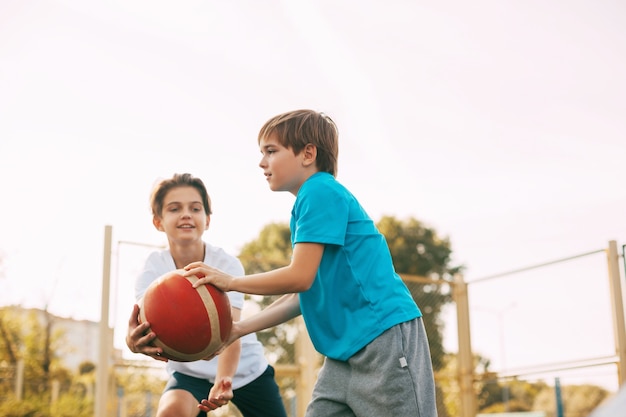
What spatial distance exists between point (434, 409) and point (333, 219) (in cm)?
90

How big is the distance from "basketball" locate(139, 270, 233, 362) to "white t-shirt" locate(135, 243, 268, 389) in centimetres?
95

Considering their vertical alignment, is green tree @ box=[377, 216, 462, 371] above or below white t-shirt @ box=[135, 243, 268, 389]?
above

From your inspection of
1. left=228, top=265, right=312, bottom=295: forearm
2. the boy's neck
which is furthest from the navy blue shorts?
left=228, top=265, right=312, bottom=295: forearm

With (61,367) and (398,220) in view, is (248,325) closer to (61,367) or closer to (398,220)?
(61,367)

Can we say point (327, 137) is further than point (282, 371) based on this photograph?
No

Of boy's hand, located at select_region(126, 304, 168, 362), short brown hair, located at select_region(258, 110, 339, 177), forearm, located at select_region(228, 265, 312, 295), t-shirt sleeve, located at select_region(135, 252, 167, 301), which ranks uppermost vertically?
short brown hair, located at select_region(258, 110, 339, 177)

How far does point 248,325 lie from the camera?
3.59m

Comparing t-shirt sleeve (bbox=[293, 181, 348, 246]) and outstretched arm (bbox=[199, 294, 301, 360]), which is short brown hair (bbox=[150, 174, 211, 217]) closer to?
outstretched arm (bbox=[199, 294, 301, 360])

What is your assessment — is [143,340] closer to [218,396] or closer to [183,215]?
[218,396]

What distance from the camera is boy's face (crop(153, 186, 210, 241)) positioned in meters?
4.36

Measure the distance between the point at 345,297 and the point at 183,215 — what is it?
149 cm

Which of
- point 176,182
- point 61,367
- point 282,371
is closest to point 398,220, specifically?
point 61,367

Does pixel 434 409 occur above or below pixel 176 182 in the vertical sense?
below

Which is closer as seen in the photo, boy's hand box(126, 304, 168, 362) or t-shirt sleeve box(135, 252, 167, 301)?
boy's hand box(126, 304, 168, 362)
